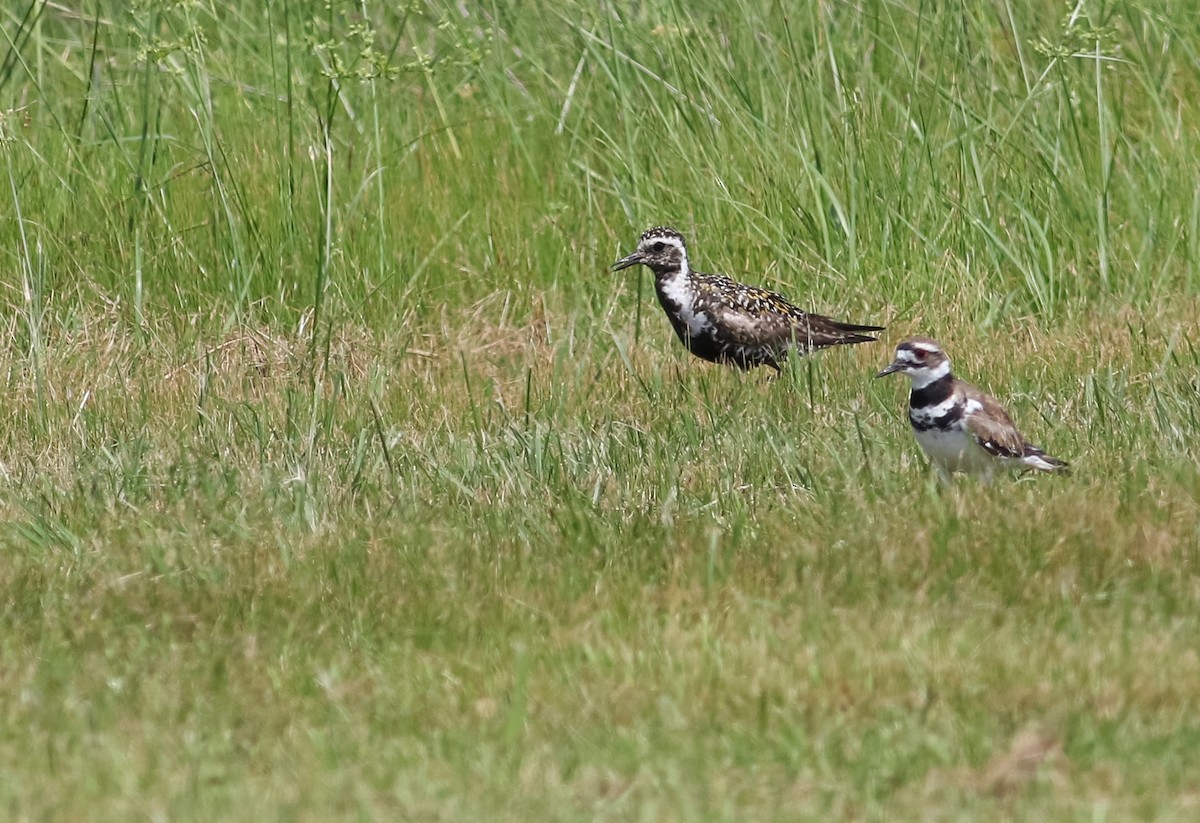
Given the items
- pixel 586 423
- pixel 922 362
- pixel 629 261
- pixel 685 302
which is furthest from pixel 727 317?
pixel 922 362

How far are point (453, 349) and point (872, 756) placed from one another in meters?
5.28

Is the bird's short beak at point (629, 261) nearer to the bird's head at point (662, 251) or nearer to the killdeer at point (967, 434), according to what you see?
the bird's head at point (662, 251)

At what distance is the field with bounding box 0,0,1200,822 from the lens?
4871 mm

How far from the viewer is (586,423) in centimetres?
822

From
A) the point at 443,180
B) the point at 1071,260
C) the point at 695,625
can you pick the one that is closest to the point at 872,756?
the point at 695,625

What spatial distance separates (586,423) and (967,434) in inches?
80.4

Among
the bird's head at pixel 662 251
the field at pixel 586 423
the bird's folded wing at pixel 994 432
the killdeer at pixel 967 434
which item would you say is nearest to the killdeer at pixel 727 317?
the bird's head at pixel 662 251

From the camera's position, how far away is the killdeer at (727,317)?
30.4 feet

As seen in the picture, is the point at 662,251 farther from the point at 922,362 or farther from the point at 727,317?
the point at 922,362

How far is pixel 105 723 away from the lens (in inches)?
201

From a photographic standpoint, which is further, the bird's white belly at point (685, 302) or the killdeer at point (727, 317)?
the bird's white belly at point (685, 302)

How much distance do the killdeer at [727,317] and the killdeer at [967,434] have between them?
2124 millimetres

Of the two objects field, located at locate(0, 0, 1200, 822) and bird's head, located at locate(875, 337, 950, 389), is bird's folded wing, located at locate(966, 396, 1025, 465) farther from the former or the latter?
bird's head, located at locate(875, 337, 950, 389)

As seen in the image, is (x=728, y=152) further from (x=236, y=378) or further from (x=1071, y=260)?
(x=236, y=378)
